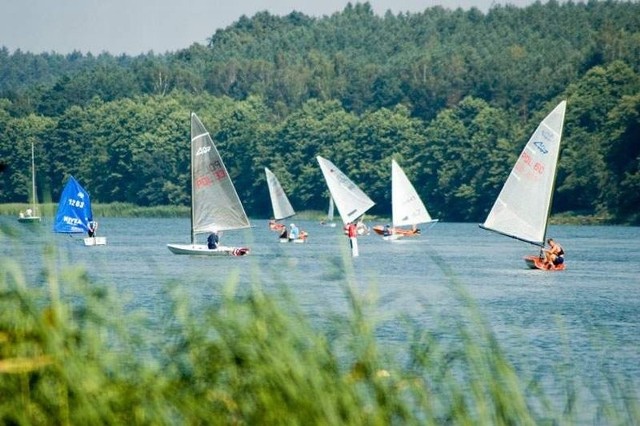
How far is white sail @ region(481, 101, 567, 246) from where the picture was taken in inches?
1730

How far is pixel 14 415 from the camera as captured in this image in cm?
864

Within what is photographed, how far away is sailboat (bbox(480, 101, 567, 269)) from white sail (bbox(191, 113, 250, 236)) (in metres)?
8.83

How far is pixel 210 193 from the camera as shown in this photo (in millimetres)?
50000

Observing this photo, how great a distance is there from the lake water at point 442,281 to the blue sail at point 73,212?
1875 millimetres

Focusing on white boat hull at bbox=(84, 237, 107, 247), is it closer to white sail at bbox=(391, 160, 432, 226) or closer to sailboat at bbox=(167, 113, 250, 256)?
sailboat at bbox=(167, 113, 250, 256)

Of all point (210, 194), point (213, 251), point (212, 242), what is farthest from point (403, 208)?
point (213, 251)

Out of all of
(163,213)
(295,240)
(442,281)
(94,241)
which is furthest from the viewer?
(163,213)

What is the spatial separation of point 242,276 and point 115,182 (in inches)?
3859

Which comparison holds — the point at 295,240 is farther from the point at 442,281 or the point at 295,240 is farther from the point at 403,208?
the point at 442,281

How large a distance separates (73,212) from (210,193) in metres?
15.0

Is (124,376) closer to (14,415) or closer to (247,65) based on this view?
(14,415)

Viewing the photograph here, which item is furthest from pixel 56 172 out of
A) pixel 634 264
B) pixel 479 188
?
pixel 634 264

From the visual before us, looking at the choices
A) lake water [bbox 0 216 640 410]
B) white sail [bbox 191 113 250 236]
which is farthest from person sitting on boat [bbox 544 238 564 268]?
white sail [bbox 191 113 250 236]

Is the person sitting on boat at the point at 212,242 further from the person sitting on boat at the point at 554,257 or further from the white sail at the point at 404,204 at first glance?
the white sail at the point at 404,204
